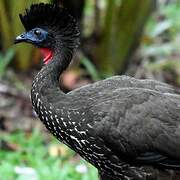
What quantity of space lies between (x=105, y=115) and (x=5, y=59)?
3220mm

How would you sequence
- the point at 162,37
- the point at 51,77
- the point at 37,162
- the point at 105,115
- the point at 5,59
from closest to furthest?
the point at 105,115
the point at 51,77
the point at 37,162
the point at 5,59
the point at 162,37

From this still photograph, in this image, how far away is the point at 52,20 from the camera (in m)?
4.82

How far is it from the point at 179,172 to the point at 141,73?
3263 mm

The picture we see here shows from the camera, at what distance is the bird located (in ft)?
15.0

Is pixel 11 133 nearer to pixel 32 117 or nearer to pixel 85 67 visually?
pixel 32 117

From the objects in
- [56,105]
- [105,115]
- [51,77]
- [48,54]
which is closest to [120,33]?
[48,54]

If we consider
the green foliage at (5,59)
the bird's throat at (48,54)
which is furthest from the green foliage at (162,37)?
the bird's throat at (48,54)

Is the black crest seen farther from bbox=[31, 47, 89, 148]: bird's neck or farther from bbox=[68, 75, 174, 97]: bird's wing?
bbox=[68, 75, 174, 97]: bird's wing

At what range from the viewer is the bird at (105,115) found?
15.0 ft

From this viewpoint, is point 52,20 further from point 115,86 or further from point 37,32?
point 115,86

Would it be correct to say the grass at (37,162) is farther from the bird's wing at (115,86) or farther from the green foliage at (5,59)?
the bird's wing at (115,86)

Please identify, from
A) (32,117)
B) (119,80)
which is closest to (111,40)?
(32,117)

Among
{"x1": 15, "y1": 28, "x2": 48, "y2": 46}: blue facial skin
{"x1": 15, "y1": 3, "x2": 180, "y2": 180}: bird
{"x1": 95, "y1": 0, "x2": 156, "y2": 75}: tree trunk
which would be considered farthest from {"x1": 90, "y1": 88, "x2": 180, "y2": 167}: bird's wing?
{"x1": 95, "y1": 0, "x2": 156, "y2": 75}: tree trunk

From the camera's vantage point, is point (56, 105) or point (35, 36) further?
point (35, 36)
